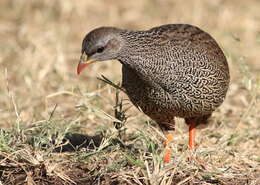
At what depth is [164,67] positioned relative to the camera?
18.4ft

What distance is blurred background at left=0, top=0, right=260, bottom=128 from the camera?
7695mm

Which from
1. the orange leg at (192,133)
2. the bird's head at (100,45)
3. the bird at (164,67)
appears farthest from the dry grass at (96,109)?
the bird's head at (100,45)

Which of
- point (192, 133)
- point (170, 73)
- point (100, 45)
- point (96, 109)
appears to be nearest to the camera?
point (100, 45)

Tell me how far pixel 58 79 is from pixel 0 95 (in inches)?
38.2

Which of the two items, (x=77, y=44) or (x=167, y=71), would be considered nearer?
(x=167, y=71)

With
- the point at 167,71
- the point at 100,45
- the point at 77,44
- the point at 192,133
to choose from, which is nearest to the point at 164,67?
the point at 167,71

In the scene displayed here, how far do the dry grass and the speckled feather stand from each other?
0.31 meters

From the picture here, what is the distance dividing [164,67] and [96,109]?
30.8 inches

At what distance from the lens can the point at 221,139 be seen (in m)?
6.72

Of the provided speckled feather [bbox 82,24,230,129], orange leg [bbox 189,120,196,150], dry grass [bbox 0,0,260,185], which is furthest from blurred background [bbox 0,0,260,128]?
speckled feather [bbox 82,24,230,129]

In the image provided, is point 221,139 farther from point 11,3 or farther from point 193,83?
point 11,3

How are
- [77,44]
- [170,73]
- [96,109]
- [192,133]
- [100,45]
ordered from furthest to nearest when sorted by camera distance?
[77,44] → [192,133] → [96,109] → [170,73] → [100,45]

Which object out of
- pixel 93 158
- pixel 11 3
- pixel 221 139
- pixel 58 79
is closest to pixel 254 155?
pixel 221 139

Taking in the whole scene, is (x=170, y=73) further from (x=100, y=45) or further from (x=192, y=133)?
(x=192, y=133)
